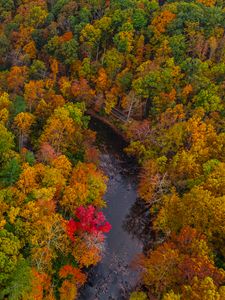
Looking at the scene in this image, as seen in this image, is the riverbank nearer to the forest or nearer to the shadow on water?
the shadow on water

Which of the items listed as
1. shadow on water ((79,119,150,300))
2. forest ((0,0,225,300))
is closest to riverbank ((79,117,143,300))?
shadow on water ((79,119,150,300))

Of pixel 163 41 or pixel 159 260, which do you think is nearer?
pixel 159 260

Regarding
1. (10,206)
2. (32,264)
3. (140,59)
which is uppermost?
(140,59)

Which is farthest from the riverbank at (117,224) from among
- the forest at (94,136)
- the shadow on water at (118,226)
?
the forest at (94,136)

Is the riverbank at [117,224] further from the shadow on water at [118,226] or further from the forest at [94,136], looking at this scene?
the forest at [94,136]

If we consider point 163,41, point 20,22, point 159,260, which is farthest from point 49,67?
point 159,260

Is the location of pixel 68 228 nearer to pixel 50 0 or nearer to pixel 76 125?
pixel 76 125

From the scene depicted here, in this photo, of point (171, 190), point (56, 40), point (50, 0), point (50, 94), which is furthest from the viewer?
point (50, 0)
